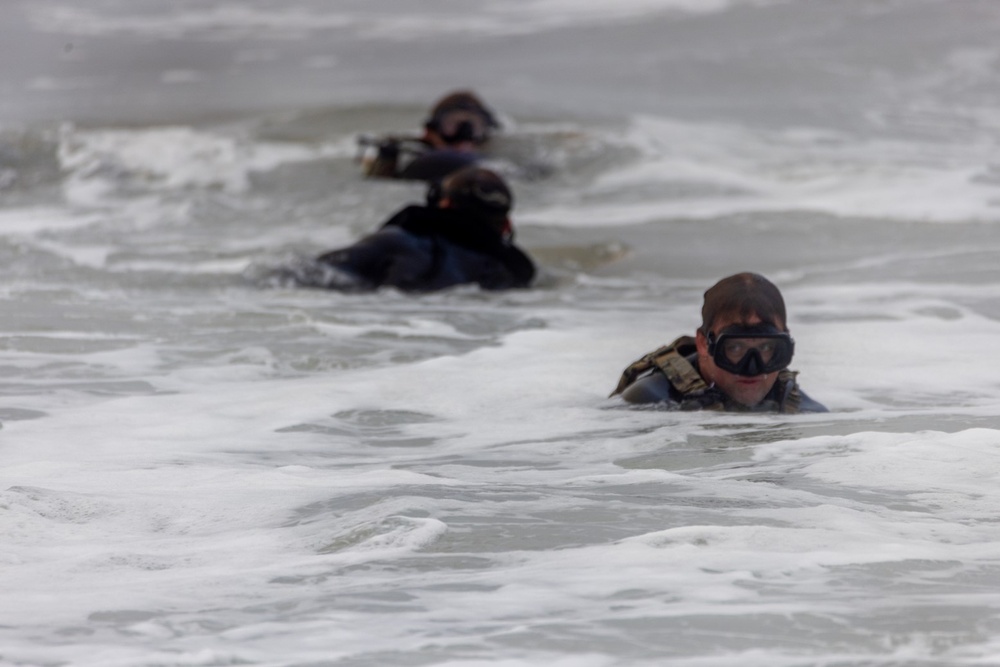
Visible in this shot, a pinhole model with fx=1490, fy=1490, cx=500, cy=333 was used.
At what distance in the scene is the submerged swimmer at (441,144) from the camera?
14141 mm

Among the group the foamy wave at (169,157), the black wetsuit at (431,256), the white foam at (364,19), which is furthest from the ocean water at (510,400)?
the white foam at (364,19)

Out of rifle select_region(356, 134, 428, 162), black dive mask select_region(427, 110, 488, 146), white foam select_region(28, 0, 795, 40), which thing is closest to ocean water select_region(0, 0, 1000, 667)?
rifle select_region(356, 134, 428, 162)

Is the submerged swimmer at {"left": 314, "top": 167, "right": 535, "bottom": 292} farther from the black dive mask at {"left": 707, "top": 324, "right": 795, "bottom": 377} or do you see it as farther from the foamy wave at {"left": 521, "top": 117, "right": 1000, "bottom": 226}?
the black dive mask at {"left": 707, "top": 324, "right": 795, "bottom": 377}

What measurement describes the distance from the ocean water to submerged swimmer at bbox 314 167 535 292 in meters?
0.21

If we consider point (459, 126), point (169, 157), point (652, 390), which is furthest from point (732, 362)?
point (169, 157)

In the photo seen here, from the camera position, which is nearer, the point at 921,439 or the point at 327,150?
the point at 921,439

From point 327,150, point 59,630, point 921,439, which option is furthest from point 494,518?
point 327,150

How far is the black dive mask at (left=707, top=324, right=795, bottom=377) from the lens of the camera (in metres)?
5.64

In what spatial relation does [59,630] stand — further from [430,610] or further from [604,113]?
[604,113]

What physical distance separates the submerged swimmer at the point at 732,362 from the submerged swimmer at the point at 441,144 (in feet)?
26.9

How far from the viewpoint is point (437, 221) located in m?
9.75

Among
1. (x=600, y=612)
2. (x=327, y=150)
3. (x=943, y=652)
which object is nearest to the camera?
(x=943, y=652)

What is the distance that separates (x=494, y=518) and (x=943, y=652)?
1534 millimetres

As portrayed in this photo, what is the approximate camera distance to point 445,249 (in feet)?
32.3
